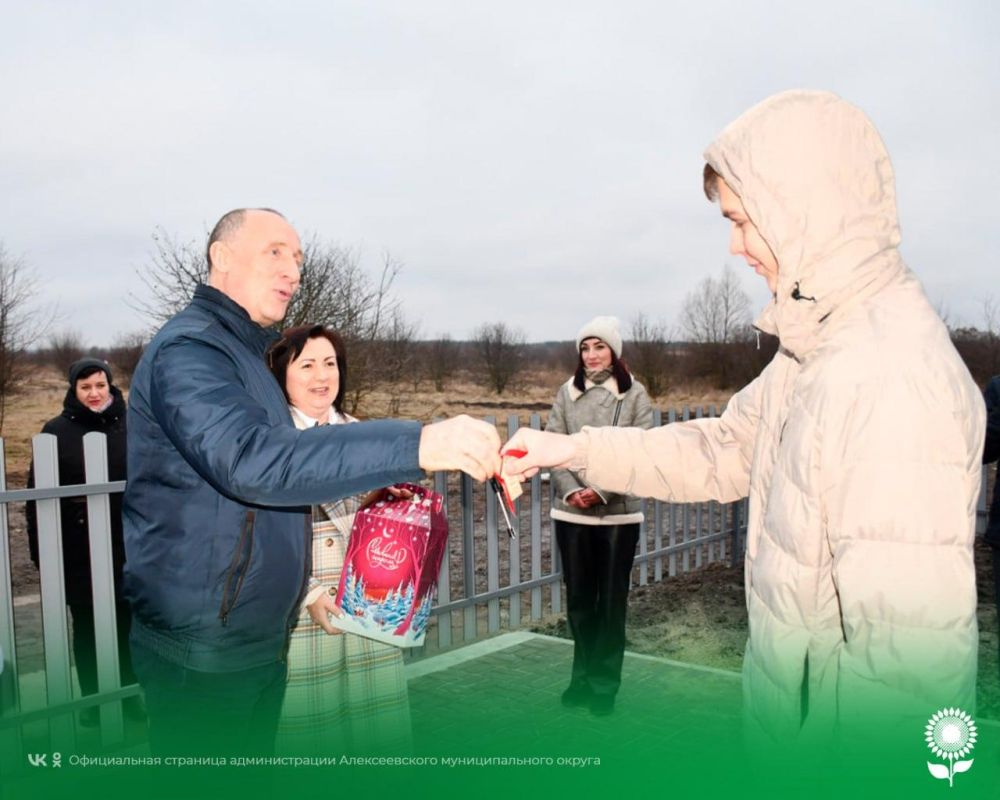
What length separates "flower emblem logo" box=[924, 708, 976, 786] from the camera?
1.64 m

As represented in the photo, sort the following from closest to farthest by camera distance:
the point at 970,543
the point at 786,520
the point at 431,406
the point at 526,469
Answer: the point at 970,543, the point at 786,520, the point at 526,469, the point at 431,406

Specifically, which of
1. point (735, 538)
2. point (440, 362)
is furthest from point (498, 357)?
point (735, 538)

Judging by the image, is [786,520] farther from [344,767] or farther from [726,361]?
[726,361]

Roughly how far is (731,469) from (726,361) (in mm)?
33907

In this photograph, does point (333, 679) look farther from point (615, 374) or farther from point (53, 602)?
point (615, 374)

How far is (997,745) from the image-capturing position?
13.6ft

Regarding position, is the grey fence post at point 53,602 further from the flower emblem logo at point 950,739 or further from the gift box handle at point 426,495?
the flower emblem logo at point 950,739

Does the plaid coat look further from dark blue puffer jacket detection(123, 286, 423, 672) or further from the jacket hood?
the jacket hood

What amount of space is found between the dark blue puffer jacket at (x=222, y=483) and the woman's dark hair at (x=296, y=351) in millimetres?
1313

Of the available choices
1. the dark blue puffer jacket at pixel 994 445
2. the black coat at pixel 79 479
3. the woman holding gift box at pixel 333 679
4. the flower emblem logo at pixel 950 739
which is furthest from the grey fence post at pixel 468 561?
the flower emblem logo at pixel 950 739

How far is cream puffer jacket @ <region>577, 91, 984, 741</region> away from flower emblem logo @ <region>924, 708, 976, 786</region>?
6cm

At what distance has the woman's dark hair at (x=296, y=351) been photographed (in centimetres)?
385


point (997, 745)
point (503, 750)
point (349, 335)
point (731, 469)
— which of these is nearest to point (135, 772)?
point (503, 750)

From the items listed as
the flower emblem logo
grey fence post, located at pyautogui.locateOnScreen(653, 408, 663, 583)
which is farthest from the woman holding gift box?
grey fence post, located at pyautogui.locateOnScreen(653, 408, 663, 583)
